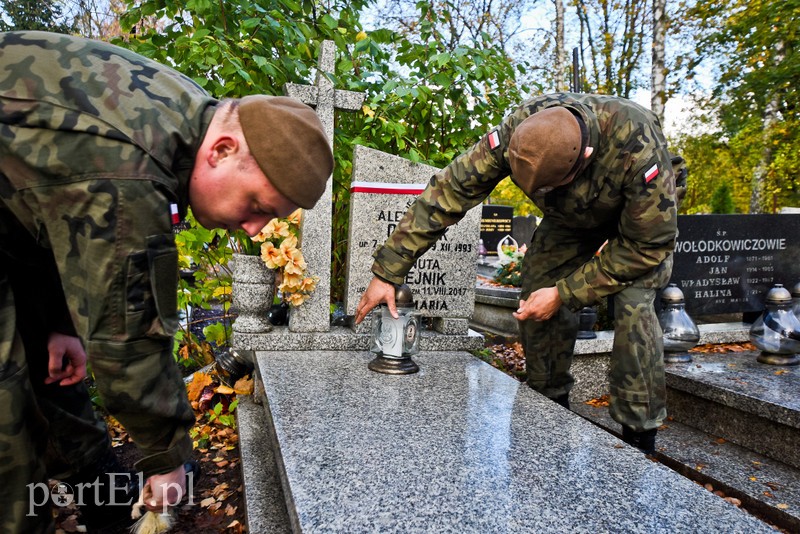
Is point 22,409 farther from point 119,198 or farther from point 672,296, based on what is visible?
point 672,296

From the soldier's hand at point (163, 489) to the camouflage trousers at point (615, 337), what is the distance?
1.92 metres

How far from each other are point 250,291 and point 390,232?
0.90 metres

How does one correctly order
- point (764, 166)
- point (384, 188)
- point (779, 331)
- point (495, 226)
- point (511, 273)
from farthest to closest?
point (764, 166), point (495, 226), point (511, 273), point (779, 331), point (384, 188)

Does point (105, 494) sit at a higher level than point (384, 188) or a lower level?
lower

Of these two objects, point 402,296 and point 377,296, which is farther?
point 402,296

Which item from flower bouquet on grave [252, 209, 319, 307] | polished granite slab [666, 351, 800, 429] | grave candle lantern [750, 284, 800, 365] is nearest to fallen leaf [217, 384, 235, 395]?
flower bouquet on grave [252, 209, 319, 307]

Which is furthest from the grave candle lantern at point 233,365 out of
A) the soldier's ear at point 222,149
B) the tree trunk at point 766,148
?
the tree trunk at point 766,148

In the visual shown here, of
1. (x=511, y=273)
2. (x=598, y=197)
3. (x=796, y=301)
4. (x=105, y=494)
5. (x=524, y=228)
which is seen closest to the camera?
(x=105, y=494)

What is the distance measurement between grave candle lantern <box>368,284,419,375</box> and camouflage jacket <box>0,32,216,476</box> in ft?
5.40

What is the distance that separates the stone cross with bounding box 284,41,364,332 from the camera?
130 inches

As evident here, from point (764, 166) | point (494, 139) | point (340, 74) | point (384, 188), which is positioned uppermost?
point (764, 166)

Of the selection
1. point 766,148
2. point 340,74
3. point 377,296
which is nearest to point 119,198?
point 377,296

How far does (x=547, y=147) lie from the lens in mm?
2158

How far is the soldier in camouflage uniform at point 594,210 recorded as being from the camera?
2260 millimetres
